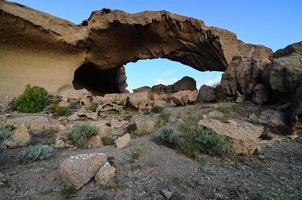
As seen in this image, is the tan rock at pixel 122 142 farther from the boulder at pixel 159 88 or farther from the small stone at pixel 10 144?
the boulder at pixel 159 88

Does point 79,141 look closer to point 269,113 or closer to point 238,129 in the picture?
point 238,129

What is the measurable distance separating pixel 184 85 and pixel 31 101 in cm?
965

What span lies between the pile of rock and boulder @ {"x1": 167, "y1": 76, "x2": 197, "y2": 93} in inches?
585

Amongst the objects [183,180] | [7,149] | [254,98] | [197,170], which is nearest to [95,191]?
[183,180]

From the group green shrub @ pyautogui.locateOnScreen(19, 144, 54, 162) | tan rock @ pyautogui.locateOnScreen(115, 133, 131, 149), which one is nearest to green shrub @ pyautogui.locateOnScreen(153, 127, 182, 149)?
tan rock @ pyautogui.locateOnScreen(115, 133, 131, 149)

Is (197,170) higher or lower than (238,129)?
lower

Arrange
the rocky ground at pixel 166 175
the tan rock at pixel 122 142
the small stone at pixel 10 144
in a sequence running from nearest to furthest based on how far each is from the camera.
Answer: the rocky ground at pixel 166 175, the tan rock at pixel 122 142, the small stone at pixel 10 144

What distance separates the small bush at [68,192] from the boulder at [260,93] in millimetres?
8267

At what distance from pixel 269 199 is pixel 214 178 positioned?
3.02ft

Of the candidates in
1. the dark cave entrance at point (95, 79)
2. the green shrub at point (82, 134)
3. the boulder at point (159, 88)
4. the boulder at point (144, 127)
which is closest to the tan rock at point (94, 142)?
the green shrub at point (82, 134)

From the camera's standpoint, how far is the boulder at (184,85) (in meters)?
19.5

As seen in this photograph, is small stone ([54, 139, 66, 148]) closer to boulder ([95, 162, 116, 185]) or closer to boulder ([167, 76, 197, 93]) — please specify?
boulder ([95, 162, 116, 185])

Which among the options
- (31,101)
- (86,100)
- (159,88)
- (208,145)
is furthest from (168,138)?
(159,88)

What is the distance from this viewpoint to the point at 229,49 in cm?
1736
